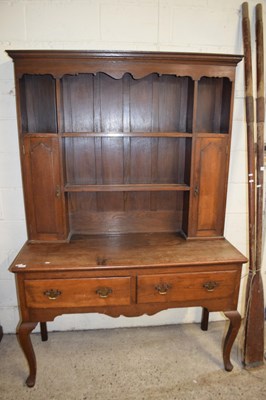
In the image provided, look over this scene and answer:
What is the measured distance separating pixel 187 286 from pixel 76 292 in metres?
0.65

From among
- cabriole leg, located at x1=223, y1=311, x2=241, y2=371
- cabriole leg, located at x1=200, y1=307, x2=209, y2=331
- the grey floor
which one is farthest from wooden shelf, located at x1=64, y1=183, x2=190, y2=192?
the grey floor

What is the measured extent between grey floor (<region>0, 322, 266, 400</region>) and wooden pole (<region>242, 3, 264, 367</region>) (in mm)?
172

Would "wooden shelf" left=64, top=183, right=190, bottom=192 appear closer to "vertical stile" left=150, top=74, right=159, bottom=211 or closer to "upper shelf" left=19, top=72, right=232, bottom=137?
"vertical stile" left=150, top=74, right=159, bottom=211

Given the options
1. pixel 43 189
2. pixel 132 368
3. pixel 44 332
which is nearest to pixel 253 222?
pixel 132 368

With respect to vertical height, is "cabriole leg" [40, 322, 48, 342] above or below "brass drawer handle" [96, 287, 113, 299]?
below

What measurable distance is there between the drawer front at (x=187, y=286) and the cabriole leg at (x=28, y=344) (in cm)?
66

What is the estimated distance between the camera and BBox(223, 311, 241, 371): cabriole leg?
161 cm

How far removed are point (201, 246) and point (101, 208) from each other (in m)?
0.75

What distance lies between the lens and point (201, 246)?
173 cm

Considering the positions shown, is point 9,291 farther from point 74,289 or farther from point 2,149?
point 2,149

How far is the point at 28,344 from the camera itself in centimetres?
156

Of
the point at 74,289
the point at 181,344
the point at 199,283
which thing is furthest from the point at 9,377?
the point at 199,283

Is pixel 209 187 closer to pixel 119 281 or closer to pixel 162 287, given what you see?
pixel 162 287

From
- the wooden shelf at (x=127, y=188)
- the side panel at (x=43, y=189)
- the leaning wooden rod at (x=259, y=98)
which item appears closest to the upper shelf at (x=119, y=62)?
the leaning wooden rod at (x=259, y=98)
